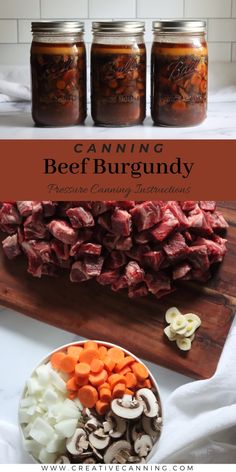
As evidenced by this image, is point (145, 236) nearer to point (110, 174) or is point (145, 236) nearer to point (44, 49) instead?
point (110, 174)

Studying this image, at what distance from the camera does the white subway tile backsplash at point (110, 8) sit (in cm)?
71

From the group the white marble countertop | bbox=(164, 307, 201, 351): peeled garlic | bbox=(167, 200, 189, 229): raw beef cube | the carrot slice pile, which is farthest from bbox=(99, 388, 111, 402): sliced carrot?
the white marble countertop

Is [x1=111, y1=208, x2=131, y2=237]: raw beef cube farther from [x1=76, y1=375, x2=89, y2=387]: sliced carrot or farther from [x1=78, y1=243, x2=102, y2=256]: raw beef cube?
[x1=76, y1=375, x2=89, y2=387]: sliced carrot

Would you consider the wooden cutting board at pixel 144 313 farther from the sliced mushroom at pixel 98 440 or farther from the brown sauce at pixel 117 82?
the brown sauce at pixel 117 82

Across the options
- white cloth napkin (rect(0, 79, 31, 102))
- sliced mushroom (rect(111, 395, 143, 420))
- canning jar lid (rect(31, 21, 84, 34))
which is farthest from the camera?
sliced mushroom (rect(111, 395, 143, 420))

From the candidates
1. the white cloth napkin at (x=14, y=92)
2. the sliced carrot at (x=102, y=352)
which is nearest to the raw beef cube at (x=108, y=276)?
the sliced carrot at (x=102, y=352)

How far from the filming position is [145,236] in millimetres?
991

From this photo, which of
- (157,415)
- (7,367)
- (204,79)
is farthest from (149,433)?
(204,79)

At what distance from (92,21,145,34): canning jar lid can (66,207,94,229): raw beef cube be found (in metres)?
0.30

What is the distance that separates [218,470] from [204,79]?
52 centimetres

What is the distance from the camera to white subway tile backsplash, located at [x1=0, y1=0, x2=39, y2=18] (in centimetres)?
71

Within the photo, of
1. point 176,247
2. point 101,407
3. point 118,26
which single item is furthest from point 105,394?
point 118,26

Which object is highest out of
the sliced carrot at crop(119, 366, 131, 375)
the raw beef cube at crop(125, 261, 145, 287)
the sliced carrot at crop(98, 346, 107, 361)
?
the raw beef cube at crop(125, 261, 145, 287)

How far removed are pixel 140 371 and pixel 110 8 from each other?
488 mm
